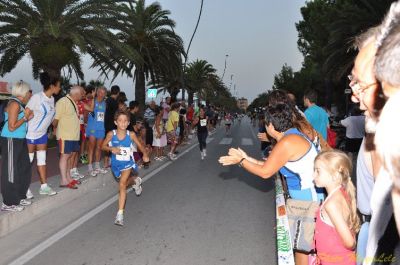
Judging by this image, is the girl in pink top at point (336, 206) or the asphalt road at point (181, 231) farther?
the asphalt road at point (181, 231)

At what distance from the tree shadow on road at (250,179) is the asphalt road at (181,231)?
0.06 metres

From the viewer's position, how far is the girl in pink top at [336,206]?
8.75ft

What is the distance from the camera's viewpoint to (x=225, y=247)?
513 centimetres

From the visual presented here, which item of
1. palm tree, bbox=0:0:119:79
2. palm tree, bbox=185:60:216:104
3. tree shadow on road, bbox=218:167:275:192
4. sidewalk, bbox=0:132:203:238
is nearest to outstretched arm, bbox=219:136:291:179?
sidewalk, bbox=0:132:203:238

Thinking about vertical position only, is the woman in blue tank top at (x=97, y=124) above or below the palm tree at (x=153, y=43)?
below

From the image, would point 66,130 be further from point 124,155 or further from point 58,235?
point 58,235

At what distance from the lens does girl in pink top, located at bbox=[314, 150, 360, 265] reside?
267 centimetres

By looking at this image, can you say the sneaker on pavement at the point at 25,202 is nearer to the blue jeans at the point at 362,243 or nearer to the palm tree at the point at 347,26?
the blue jeans at the point at 362,243

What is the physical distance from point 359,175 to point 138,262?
117 inches

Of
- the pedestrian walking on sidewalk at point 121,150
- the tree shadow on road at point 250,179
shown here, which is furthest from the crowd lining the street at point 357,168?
the tree shadow on road at point 250,179

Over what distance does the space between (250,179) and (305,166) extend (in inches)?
277

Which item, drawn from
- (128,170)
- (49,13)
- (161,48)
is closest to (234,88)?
(161,48)

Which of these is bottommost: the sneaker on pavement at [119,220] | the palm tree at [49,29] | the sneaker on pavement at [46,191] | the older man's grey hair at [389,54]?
the sneaker on pavement at [119,220]

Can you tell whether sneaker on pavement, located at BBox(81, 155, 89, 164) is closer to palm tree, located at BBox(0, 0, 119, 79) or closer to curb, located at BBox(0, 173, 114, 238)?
curb, located at BBox(0, 173, 114, 238)
